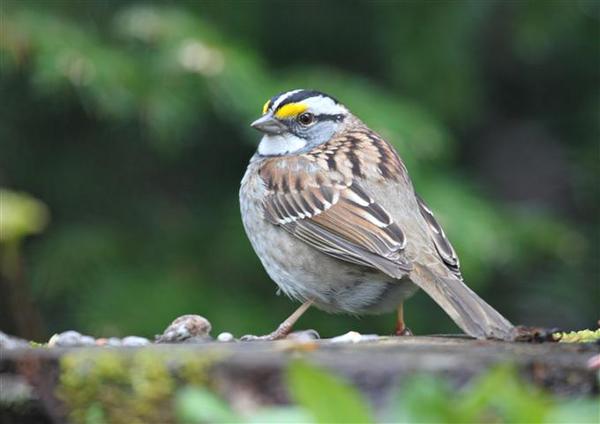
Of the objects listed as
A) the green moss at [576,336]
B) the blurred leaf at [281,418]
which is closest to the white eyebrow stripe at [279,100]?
the green moss at [576,336]

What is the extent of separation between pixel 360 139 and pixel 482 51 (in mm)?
2255

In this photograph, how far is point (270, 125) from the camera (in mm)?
A: 4367

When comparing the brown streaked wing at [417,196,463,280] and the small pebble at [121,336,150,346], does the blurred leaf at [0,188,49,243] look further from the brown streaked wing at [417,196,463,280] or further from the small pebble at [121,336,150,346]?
the small pebble at [121,336,150,346]

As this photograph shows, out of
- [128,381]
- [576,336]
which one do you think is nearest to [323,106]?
[576,336]

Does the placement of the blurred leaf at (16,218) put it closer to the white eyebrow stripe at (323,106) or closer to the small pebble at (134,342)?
the white eyebrow stripe at (323,106)

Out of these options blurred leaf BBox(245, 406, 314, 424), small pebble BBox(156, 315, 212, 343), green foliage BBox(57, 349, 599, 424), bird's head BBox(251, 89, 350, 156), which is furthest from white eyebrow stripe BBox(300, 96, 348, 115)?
blurred leaf BBox(245, 406, 314, 424)

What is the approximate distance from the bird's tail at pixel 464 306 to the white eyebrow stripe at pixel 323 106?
1.09m

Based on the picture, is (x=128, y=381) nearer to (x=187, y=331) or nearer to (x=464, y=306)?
(x=187, y=331)

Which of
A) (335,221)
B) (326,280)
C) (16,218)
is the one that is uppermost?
(335,221)

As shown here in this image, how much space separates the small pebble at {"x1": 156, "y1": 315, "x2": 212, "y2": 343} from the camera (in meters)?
3.01

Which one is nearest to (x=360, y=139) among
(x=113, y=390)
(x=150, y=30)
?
(x=150, y=30)

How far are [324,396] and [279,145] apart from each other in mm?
3204

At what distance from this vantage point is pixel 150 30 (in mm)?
4969

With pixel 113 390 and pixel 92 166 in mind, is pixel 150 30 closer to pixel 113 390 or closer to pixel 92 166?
pixel 92 166
